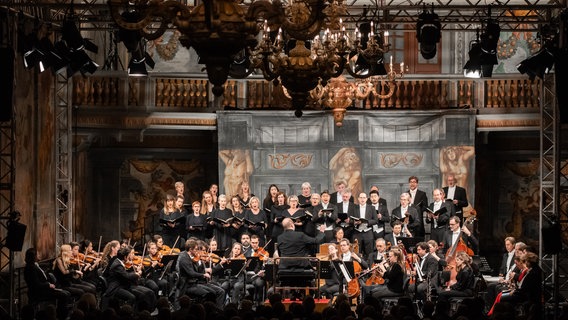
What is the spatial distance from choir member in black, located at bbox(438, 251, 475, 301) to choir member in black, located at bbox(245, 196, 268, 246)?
13.2 ft

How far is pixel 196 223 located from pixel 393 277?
4468mm

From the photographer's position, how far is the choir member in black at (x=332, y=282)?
1931 cm

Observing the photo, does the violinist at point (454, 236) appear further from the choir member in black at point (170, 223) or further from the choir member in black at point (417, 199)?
the choir member in black at point (170, 223)

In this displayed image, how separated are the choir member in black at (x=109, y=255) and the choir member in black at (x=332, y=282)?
3.38 m

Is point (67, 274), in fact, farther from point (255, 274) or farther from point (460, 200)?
point (460, 200)

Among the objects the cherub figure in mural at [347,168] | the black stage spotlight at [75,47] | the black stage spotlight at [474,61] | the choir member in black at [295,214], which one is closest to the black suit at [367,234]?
the choir member in black at [295,214]

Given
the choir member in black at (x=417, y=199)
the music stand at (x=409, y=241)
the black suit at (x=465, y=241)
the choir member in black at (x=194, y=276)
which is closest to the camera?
the choir member in black at (x=194, y=276)

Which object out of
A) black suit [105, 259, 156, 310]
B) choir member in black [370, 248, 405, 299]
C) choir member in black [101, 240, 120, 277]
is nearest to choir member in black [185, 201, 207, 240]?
choir member in black [101, 240, 120, 277]

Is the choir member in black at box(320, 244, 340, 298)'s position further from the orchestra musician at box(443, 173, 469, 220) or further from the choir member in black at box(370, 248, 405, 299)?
the orchestra musician at box(443, 173, 469, 220)

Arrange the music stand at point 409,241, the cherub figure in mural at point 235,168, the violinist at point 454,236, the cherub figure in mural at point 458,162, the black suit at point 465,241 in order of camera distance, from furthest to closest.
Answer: the cherub figure in mural at point 235,168 < the cherub figure in mural at point 458,162 < the black suit at point 465,241 < the violinist at point 454,236 < the music stand at point 409,241

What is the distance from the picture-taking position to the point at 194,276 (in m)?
18.9

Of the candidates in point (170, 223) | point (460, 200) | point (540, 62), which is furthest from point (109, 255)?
point (540, 62)

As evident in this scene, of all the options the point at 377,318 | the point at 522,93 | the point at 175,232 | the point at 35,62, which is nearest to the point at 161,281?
the point at 175,232

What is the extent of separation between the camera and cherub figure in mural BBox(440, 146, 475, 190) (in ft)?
80.0
